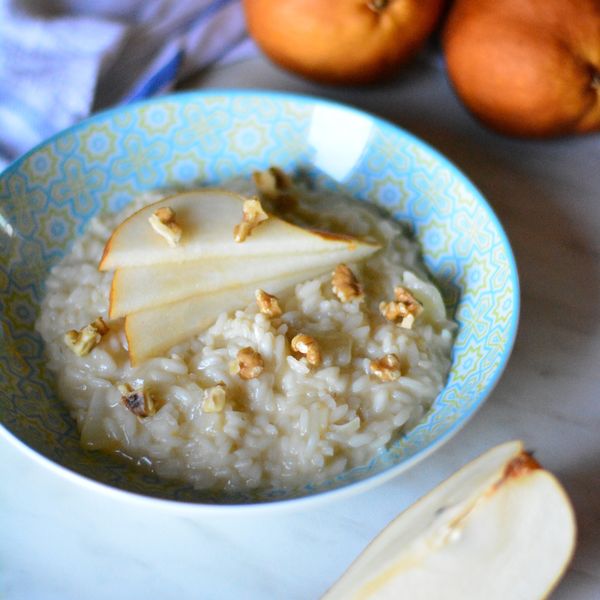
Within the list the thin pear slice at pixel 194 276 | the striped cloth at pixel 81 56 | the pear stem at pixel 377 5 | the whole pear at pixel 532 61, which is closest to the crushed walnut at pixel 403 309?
the thin pear slice at pixel 194 276

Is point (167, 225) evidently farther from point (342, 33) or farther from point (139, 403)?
point (342, 33)

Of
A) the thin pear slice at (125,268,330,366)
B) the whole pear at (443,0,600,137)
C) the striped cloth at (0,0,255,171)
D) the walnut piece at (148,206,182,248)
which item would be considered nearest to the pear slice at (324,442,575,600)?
the thin pear slice at (125,268,330,366)

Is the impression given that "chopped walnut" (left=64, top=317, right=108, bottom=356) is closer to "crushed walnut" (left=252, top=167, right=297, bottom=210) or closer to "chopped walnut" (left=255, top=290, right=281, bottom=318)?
"chopped walnut" (left=255, top=290, right=281, bottom=318)

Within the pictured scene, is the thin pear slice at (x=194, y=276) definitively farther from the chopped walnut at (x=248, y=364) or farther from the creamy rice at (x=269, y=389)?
the chopped walnut at (x=248, y=364)

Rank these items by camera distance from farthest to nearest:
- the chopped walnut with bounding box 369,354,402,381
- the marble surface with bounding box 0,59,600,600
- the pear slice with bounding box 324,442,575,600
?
the chopped walnut with bounding box 369,354,402,381, the marble surface with bounding box 0,59,600,600, the pear slice with bounding box 324,442,575,600

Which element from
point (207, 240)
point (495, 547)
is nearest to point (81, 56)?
point (207, 240)
